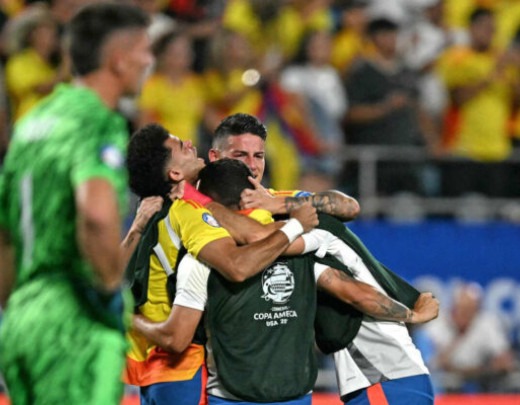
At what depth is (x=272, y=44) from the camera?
11.9 meters

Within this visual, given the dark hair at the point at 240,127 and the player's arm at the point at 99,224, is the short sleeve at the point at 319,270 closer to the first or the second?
the dark hair at the point at 240,127

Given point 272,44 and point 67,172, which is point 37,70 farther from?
point 67,172

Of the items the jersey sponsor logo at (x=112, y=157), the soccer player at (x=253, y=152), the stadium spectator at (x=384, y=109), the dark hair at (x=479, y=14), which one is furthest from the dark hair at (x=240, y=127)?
the dark hair at (x=479, y=14)

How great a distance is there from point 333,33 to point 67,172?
8.83 metres

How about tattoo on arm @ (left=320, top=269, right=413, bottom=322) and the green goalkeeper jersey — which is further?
tattoo on arm @ (left=320, top=269, right=413, bottom=322)

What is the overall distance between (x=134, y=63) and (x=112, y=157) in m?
0.41

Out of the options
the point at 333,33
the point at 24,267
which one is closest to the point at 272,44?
the point at 333,33

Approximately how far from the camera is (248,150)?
247 inches

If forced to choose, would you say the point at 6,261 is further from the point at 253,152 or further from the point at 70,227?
the point at 253,152

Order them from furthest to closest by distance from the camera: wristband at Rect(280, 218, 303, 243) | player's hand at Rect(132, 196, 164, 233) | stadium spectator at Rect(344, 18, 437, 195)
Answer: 1. stadium spectator at Rect(344, 18, 437, 195)
2. player's hand at Rect(132, 196, 164, 233)
3. wristband at Rect(280, 218, 303, 243)

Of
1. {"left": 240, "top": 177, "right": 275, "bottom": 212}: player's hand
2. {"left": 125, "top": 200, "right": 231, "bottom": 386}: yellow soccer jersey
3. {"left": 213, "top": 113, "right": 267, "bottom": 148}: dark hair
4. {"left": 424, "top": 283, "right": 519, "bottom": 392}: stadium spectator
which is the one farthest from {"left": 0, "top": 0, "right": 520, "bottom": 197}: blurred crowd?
{"left": 240, "top": 177, "right": 275, "bottom": 212}: player's hand

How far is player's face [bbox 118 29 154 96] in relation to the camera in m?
4.40

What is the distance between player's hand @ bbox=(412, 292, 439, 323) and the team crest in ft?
2.12

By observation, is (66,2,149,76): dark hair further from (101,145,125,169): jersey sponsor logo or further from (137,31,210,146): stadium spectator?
(137,31,210,146): stadium spectator
